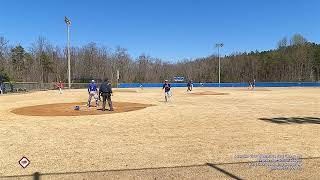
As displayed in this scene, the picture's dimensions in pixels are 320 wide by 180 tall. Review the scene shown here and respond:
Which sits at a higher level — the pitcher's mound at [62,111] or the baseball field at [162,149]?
the pitcher's mound at [62,111]

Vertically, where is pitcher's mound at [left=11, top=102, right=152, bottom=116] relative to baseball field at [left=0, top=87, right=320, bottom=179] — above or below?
above

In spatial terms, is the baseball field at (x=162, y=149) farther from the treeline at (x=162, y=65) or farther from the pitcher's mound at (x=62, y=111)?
the treeline at (x=162, y=65)

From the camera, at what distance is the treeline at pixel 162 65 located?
374 ft

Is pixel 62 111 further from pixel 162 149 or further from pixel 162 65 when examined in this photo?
pixel 162 65

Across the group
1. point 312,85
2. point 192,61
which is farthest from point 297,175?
point 192,61

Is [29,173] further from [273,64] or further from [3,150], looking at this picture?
[273,64]

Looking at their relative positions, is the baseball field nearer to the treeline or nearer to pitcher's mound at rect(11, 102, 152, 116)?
pitcher's mound at rect(11, 102, 152, 116)

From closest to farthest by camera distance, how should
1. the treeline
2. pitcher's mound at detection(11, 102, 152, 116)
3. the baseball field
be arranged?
the baseball field < pitcher's mound at detection(11, 102, 152, 116) < the treeline

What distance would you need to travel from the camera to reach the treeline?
11394 cm

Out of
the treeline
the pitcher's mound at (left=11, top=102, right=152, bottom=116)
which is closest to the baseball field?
the pitcher's mound at (left=11, top=102, right=152, bottom=116)

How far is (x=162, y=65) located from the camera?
6181 inches

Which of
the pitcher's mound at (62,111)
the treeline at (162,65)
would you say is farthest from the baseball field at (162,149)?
the treeline at (162,65)

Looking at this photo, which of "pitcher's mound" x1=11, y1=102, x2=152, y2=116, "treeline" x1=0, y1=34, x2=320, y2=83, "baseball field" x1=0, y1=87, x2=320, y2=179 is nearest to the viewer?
"baseball field" x1=0, y1=87, x2=320, y2=179

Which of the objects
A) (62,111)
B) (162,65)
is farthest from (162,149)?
(162,65)
